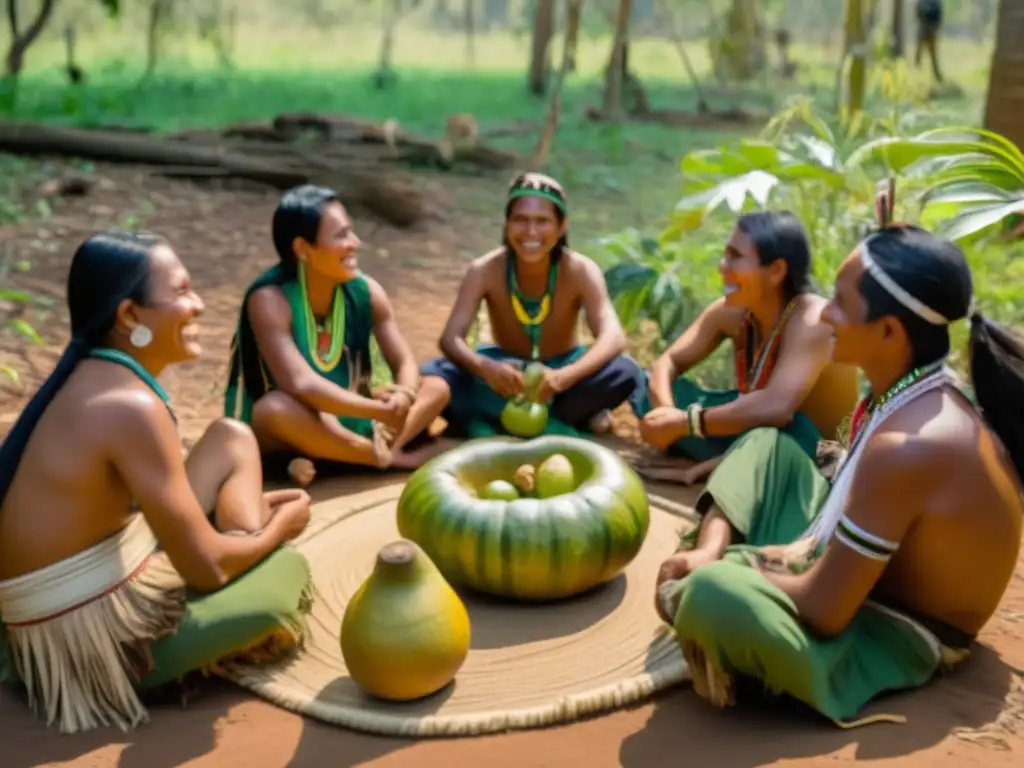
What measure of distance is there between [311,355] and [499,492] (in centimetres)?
128

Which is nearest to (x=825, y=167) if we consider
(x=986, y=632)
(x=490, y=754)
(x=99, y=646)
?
(x=986, y=632)

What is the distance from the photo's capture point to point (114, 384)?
2.88 metres

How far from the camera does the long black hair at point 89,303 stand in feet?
9.57

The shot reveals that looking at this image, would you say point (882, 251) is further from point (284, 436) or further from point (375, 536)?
point (284, 436)

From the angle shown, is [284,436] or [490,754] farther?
[284,436]

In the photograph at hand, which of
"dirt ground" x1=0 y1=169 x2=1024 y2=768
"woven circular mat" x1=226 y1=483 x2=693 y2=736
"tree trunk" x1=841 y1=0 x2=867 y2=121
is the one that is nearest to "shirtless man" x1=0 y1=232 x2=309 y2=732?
"dirt ground" x1=0 y1=169 x2=1024 y2=768

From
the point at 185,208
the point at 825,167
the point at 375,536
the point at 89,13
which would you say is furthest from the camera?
the point at 89,13

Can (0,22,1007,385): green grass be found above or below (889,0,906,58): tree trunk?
below

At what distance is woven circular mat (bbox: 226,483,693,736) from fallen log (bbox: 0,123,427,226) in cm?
583

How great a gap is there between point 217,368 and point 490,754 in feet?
12.4

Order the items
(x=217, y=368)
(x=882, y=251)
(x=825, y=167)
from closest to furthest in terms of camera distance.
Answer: (x=882, y=251) < (x=825, y=167) < (x=217, y=368)

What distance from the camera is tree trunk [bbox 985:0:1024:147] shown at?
251 inches

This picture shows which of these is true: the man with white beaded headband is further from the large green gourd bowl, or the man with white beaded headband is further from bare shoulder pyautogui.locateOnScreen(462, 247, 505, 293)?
bare shoulder pyautogui.locateOnScreen(462, 247, 505, 293)

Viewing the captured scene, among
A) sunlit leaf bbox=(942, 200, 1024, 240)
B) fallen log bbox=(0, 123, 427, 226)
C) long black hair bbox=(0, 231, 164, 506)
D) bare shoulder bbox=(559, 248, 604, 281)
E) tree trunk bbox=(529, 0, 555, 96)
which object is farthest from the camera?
tree trunk bbox=(529, 0, 555, 96)
